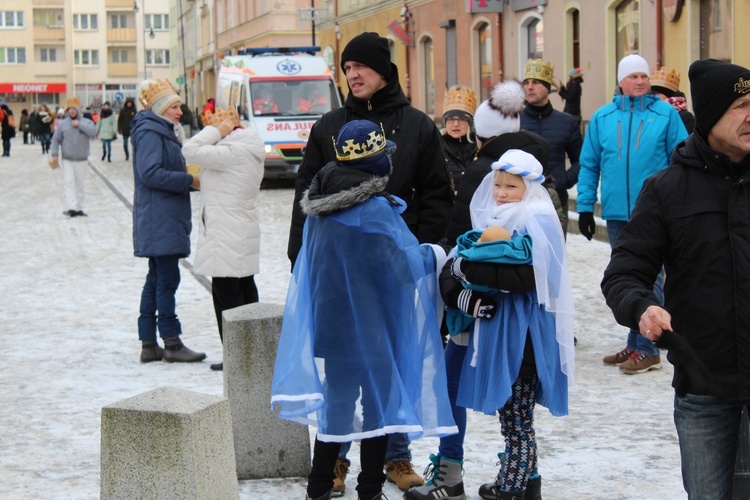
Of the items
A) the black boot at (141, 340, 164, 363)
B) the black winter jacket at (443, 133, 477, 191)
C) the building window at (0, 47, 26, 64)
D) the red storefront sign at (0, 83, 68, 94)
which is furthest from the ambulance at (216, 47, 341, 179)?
the building window at (0, 47, 26, 64)

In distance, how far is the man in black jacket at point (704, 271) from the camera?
3.40 metres

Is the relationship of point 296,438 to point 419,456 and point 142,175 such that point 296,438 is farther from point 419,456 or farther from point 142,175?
point 142,175

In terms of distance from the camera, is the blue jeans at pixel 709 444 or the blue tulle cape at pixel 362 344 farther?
the blue tulle cape at pixel 362 344

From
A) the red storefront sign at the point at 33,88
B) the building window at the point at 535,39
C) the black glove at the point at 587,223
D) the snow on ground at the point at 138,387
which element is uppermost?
the red storefront sign at the point at 33,88

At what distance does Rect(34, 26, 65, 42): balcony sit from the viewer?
99.6 m

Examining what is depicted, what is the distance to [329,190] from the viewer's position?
4.58 meters

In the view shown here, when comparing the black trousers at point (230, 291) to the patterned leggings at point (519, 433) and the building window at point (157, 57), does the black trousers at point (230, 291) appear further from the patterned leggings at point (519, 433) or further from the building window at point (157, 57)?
the building window at point (157, 57)

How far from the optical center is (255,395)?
5.33 m

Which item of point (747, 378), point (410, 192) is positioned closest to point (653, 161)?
point (410, 192)

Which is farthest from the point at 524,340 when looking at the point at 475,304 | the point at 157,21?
the point at 157,21

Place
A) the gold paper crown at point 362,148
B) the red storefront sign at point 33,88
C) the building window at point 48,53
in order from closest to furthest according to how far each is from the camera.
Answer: the gold paper crown at point 362,148 → the red storefront sign at point 33,88 → the building window at point 48,53

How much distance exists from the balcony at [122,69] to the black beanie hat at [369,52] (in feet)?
327

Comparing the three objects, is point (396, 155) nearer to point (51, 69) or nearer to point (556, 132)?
point (556, 132)

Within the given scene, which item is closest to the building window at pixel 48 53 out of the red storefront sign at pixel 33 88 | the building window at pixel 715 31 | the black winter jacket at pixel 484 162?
the red storefront sign at pixel 33 88
